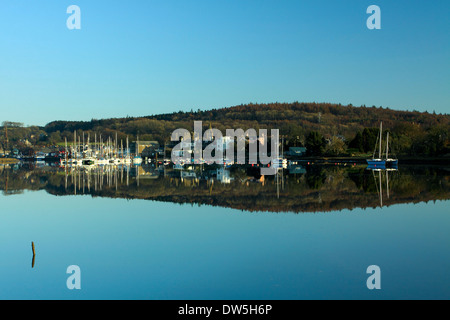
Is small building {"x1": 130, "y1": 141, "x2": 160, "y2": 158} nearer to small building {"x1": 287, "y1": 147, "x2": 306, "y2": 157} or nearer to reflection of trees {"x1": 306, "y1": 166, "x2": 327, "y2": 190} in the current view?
small building {"x1": 287, "y1": 147, "x2": 306, "y2": 157}

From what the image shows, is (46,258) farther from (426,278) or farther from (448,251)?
(448,251)

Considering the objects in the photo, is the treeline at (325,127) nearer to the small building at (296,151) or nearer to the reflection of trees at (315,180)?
the small building at (296,151)

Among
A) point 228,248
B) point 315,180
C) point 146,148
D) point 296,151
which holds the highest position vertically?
point 146,148

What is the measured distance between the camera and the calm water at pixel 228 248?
10172 mm

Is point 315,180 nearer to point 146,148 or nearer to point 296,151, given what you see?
point 296,151

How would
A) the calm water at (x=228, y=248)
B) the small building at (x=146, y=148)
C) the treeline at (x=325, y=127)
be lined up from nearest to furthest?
the calm water at (x=228, y=248) < the treeline at (x=325, y=127) < the small building at (x=146, y=148)

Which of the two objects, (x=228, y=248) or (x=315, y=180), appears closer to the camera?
(x=228, y=248)

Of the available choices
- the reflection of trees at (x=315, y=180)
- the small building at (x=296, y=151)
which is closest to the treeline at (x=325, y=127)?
the small building at (x=296, y=151)

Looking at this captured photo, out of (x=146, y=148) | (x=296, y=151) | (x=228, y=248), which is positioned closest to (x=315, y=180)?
(x=228, y=248)

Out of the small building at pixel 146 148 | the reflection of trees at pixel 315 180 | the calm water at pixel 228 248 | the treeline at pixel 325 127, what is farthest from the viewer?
the small building at pixel 146 148

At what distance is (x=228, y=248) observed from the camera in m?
14.0

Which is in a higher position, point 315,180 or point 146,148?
point 146,148

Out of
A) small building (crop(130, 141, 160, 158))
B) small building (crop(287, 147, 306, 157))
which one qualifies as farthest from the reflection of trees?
small building (crop(130, 141, 160, 158))
